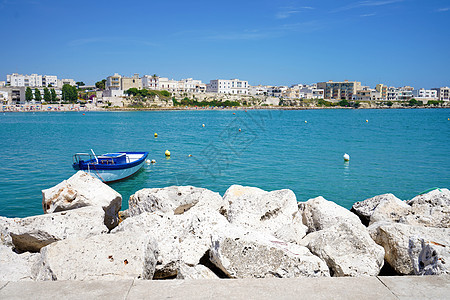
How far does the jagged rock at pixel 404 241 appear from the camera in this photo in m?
4.54

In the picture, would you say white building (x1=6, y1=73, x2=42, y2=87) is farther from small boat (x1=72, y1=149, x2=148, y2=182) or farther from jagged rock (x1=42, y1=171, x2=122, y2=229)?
jagged rock (x1=42, y1=171, x2=122, y2=229)

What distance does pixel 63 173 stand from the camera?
19172mm

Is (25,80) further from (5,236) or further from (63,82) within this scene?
(5,236)

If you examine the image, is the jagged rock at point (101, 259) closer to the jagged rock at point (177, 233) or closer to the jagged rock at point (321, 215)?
the jagged rock at point (177, 233)

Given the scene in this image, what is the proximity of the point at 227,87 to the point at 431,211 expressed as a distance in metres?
164

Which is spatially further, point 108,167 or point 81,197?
point 108,167

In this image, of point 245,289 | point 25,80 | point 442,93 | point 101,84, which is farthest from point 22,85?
point 442,93

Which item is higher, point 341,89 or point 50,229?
point 341,89

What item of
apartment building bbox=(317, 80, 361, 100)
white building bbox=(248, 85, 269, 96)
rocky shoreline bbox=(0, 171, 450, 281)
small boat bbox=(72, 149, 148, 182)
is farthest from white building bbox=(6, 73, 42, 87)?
rocky shoreline bbox=(0, 171, 450, 281)

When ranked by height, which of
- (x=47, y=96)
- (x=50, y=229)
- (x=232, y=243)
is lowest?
(x=50, y=229)

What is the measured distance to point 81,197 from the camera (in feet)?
23.9

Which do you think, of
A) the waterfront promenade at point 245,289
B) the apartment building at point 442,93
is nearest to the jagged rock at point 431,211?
the waterfront promenade at point 245,289

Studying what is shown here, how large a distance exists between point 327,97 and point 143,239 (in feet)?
649

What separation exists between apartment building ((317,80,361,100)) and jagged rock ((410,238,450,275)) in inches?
7507
